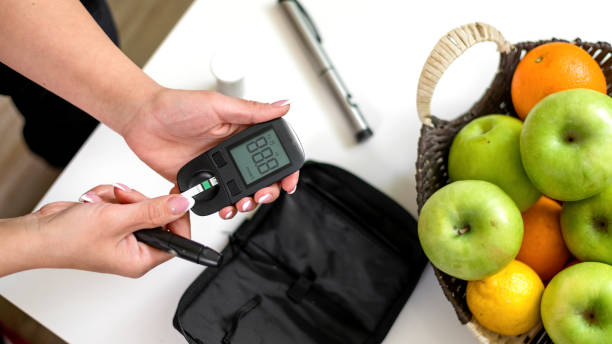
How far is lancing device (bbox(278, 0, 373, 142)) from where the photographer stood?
88 cm

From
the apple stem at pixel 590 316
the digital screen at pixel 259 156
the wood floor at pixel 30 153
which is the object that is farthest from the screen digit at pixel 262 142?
the wood floor at pixel 30 153

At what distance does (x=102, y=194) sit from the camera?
756 mm

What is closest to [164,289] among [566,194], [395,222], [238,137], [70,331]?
[70,331]

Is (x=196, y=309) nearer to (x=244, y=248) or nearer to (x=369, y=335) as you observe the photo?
(x=244, y=248)

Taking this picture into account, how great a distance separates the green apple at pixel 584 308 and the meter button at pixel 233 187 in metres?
0.46

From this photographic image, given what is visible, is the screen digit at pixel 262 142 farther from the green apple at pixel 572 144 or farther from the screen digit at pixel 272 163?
the green apple at pixel 572 144

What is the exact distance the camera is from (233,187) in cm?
76

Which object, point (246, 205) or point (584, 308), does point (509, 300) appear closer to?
point (584, 308)

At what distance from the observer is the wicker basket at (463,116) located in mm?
714

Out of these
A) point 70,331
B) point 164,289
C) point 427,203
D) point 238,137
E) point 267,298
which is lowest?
point 70,331

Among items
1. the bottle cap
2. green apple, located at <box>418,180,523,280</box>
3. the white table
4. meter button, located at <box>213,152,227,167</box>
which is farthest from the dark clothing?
green apple, located at <box>418,180,523,280</box>

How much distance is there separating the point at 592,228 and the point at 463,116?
0.82 feet

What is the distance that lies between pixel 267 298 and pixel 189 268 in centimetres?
15

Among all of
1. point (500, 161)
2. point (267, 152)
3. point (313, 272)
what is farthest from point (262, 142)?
point (500, 161)
